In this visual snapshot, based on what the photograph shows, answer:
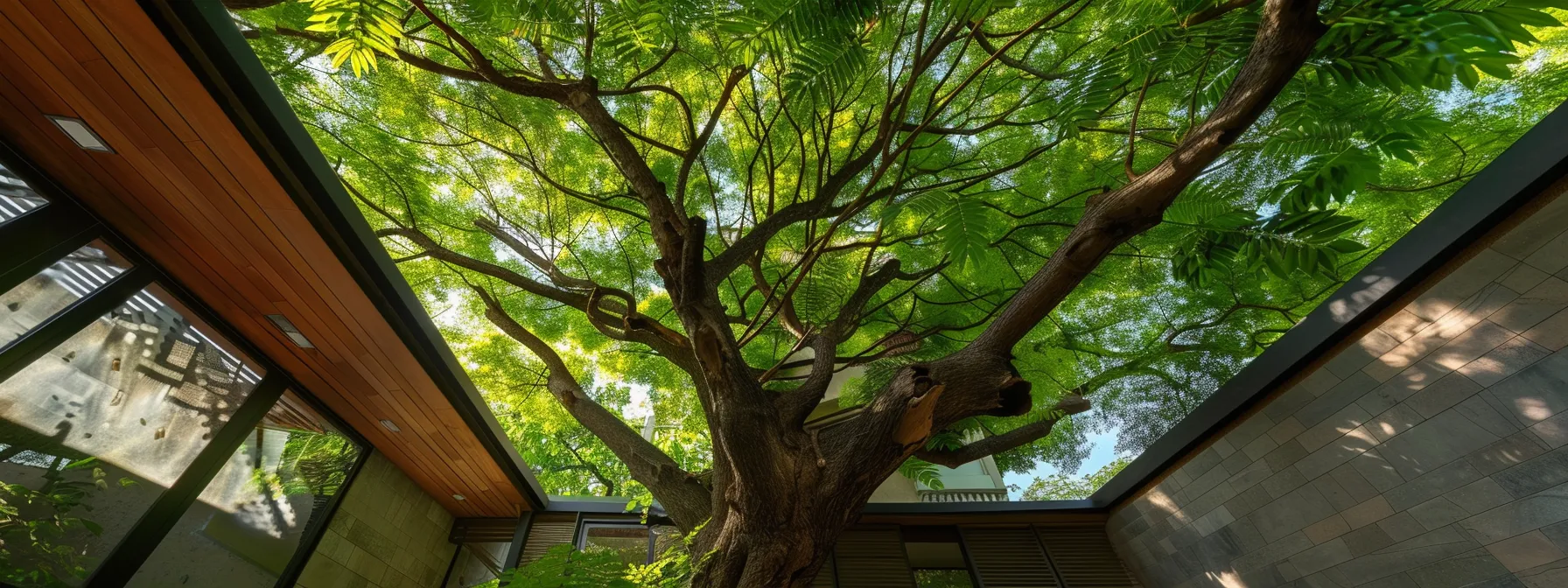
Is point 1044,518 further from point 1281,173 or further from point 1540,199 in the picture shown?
point 1540,199

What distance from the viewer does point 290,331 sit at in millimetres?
3367

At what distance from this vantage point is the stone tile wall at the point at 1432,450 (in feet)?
7.94

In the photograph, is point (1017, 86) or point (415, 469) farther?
point (415, 469)

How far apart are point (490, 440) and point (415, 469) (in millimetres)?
1164

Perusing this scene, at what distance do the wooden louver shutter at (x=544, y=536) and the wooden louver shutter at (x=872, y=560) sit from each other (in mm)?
2409

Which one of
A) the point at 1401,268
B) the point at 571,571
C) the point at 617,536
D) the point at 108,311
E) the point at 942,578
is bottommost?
the point at 571,571

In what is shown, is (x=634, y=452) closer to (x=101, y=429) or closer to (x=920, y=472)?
(x=101, y=429)

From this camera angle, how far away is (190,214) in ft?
8.68

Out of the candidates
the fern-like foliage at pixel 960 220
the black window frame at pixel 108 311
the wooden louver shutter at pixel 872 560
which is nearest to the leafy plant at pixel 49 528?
the black window frame at pixel 108 311

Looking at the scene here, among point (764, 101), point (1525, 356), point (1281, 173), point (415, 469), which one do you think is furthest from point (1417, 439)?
point (415, 469)

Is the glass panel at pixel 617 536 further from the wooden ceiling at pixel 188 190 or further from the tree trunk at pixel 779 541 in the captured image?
the tree trunk at pixel 779 541

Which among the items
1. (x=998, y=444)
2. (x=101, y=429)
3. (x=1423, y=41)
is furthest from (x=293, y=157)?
(x=998, y=444)

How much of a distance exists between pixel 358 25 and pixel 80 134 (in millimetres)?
2075

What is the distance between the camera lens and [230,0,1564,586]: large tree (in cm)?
197
